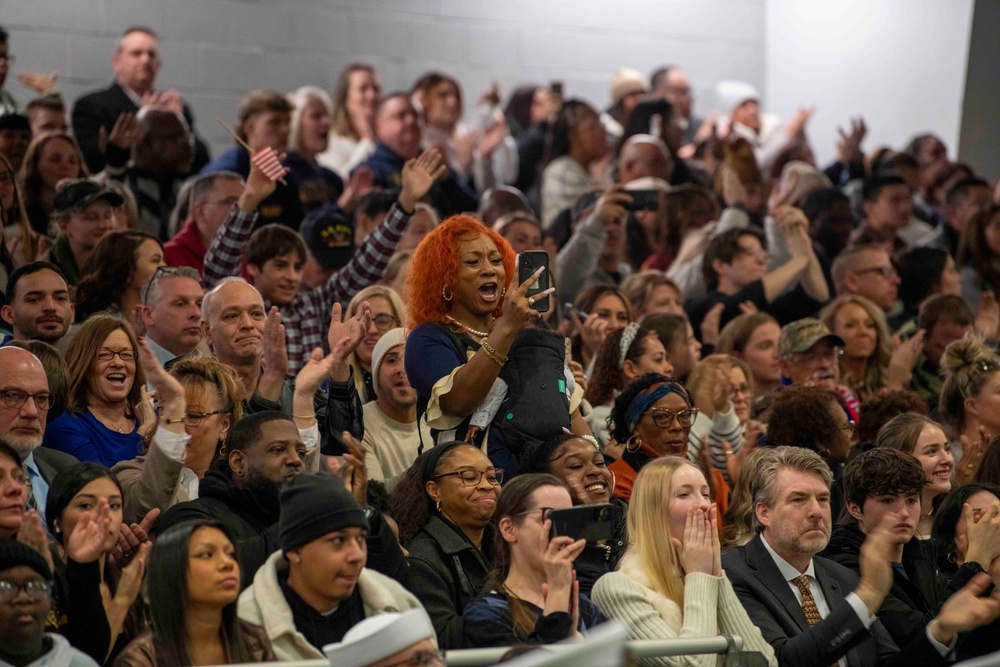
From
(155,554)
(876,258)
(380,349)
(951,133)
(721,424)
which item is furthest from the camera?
(951,133)

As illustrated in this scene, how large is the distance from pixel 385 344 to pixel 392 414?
0.21 m

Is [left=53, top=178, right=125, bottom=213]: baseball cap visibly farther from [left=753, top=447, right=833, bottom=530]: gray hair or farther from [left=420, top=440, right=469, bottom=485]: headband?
[left=753, top=447, right=833, bottom=530]: gray hair

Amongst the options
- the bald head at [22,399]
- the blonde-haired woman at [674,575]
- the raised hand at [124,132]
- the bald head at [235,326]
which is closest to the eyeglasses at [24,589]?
the bald head at [22,399]

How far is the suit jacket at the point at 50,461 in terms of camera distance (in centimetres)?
413

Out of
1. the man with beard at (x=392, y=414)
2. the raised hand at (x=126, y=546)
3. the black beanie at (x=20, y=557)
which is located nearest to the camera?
the black beanie at (x=20, y=557)

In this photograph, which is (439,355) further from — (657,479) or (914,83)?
(914,83)

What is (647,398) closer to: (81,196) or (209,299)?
(209,299)

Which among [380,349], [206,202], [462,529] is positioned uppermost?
[206,202]

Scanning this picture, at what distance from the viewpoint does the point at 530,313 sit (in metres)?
4.02

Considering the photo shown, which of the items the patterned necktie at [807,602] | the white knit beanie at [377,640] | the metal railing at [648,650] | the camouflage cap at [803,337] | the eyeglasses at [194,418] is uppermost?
the camouflage cap at [803,337]

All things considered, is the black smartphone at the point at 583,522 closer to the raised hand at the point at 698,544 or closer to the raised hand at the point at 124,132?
the raised hand at the point at 698,544

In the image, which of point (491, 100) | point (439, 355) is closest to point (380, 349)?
point (439, 355)

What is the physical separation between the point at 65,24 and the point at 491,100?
244 centimetres

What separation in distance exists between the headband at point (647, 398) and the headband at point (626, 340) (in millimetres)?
507
